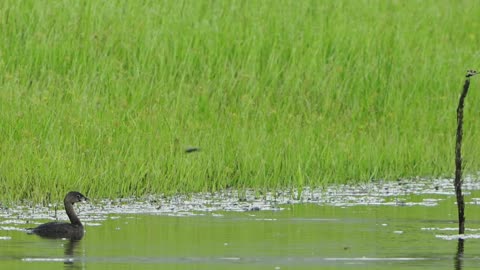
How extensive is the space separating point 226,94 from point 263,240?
6.33 meters

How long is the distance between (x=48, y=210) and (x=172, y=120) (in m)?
2.42

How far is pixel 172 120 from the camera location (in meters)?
13.8

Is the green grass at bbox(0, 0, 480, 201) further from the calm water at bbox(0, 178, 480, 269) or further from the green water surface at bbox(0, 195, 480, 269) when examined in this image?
the green water surface at bbox(0, 195, 480, 269)

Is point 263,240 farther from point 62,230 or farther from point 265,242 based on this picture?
point 62,230

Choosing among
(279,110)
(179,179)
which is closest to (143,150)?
(179,179)

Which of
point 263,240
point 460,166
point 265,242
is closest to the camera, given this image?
point 265,242

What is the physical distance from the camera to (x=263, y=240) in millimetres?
9906

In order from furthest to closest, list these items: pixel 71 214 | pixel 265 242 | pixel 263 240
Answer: pixel 71 214, pixel 263 240, pixel 265 242

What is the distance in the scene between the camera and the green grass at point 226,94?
12.9 metres

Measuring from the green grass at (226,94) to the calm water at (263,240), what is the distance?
105 cm

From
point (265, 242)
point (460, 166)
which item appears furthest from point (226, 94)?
point (265, 242)

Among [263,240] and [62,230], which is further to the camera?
[62,230]

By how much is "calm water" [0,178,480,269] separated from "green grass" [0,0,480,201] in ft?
3.46

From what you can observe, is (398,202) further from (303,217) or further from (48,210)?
(48,210)
